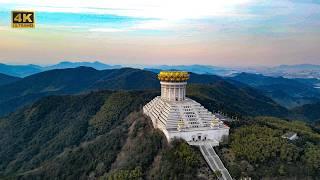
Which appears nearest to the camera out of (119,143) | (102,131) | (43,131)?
(119,143)

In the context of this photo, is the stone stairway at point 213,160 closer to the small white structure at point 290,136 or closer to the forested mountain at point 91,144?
the forested mountain at point 91,144

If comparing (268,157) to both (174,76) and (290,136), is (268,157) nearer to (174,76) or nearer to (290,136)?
(290,136)

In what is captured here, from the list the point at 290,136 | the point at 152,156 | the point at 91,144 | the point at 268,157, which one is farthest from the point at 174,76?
the point at 290,136

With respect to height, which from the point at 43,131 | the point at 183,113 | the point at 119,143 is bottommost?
the point at 43,131

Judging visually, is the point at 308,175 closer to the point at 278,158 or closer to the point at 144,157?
the point at 278,158

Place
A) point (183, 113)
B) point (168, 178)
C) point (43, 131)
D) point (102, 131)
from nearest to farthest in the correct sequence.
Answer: point (168, 178), point (183, 113), point (102, 131), point (43, 131)

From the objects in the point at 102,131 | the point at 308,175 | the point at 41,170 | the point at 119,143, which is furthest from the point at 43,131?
the point at 308,175
